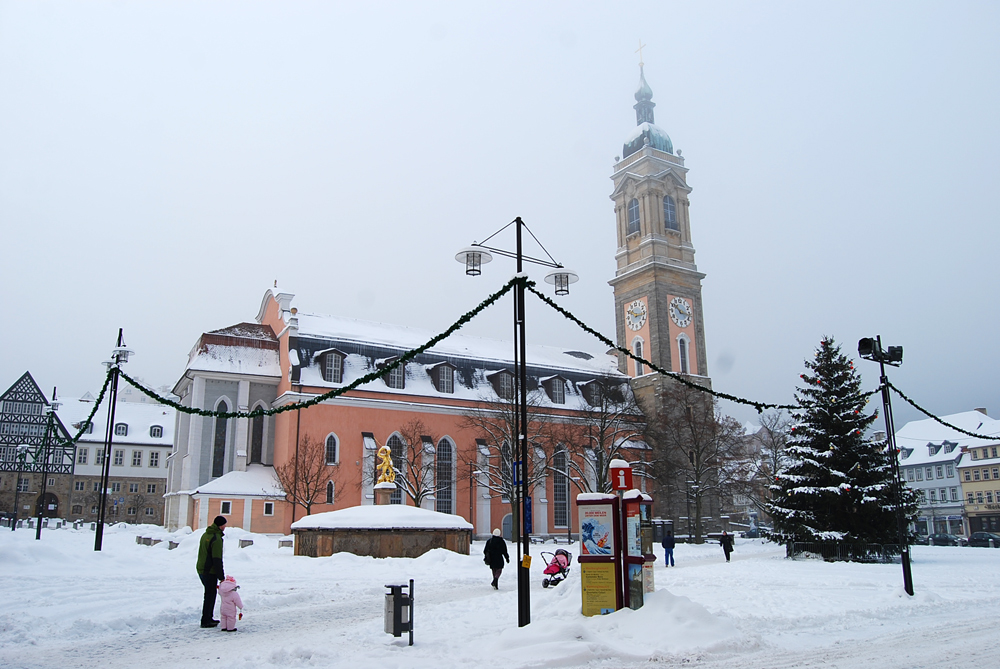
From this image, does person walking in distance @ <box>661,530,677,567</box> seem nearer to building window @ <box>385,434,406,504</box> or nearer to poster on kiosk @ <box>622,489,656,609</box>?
poster on kiosk @ <box>622,489,656,609</box>

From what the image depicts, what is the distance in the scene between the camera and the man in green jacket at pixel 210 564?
12.7 m

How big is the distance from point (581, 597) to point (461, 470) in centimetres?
3606

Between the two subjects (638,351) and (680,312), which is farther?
(638,351)

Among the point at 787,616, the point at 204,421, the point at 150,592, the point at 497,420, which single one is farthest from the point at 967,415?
the point at 150,592

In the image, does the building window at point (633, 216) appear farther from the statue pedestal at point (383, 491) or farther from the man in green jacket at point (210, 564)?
the man in green jacket at point (210, 564)

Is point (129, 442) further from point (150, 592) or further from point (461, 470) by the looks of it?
point (150, 592)

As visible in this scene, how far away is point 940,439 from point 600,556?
77.0 metres

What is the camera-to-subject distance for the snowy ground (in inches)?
420

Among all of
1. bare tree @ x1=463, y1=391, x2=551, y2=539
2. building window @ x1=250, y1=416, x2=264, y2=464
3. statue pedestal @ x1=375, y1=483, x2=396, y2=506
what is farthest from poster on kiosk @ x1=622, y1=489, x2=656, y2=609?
building window @ x1=250, y1=416, x2=264, y2=464

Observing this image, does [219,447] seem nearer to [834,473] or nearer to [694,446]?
[694,446]

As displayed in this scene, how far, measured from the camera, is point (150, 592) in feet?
54.4

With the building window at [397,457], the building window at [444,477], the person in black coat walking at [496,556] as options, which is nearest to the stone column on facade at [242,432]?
the building window at [397,457]

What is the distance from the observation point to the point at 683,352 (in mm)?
57969

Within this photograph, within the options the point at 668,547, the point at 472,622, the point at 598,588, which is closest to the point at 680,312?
the point at 668,547
